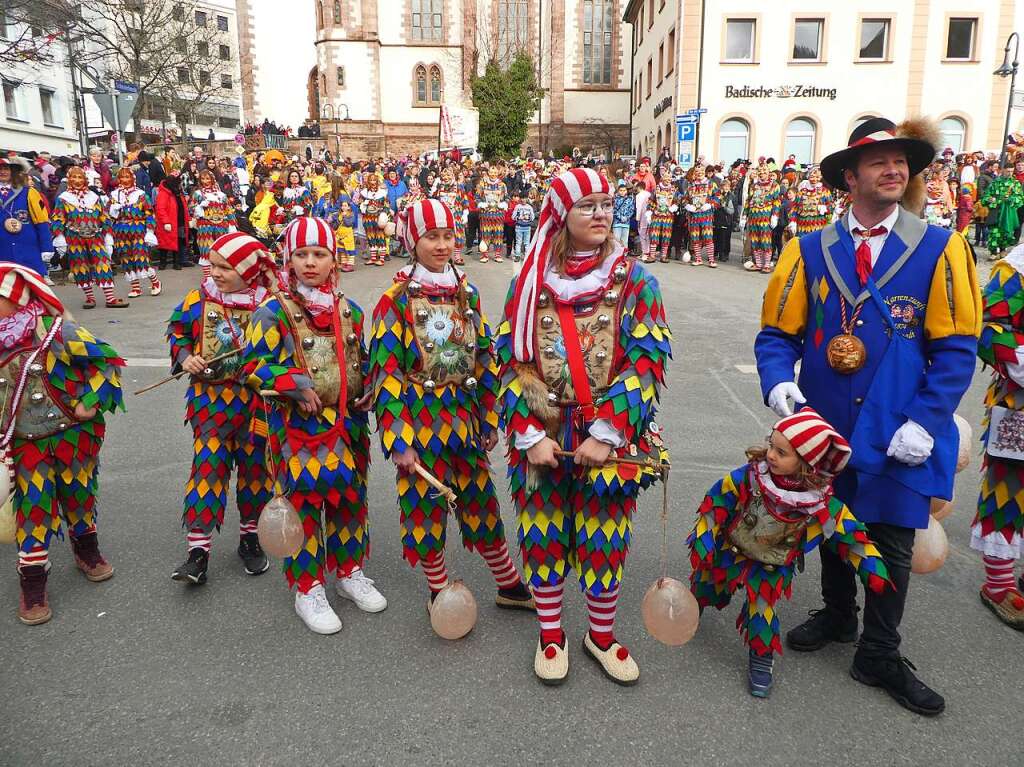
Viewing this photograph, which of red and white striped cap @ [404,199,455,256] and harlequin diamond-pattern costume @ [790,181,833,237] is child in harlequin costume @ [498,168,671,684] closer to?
red and white striped cap @ [404,199,455,256]

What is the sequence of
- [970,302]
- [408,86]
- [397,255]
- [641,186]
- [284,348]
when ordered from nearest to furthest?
1. [970,302]
2. [284,348]
3. [641,186]
4. [397,255]
5. [408,86]

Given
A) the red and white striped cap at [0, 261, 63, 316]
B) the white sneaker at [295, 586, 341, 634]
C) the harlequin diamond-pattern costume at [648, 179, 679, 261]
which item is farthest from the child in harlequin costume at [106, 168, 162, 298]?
the white sneaker at [295, 586, 341, 634]

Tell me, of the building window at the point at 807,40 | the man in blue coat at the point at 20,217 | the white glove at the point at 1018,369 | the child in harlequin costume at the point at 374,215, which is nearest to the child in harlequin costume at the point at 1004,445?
the white glove at the point at 1018,369

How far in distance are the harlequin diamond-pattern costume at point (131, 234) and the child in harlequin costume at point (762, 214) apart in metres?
11.1

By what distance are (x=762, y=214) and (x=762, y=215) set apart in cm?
2

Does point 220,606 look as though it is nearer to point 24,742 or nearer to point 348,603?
point 348,603

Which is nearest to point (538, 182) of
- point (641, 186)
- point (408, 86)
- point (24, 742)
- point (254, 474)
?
point (641, 186)

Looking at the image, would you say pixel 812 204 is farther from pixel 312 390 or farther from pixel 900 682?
pixel 312 390

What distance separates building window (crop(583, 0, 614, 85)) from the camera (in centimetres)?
4812

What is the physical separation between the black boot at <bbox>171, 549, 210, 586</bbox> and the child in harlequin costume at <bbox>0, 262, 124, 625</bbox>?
1.88ft

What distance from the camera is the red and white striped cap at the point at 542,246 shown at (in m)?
2.69

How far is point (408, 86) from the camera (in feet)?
161

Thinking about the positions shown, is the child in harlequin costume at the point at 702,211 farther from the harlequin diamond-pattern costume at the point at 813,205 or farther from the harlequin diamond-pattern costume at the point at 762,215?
the harlequin diamond-pattern costume at the point at 813,205

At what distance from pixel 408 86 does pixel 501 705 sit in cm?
5107
